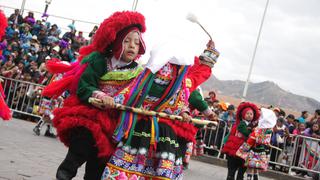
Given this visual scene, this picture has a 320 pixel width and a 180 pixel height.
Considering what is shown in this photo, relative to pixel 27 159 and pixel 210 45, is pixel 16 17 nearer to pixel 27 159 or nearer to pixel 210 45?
pixel 27 159

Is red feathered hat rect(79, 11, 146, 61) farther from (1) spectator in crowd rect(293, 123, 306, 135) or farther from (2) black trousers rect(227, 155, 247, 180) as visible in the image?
(1) spectator in crowd rect(293, 123, 306, 135)

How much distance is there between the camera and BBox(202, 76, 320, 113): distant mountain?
107938mm

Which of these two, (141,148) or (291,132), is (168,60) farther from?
(291,132)

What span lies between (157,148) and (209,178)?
5.93 m

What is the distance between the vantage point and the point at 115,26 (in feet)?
14.4

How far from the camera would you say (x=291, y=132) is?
13.5 m

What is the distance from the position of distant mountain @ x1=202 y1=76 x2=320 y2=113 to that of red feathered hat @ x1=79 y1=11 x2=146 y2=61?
98.5 m

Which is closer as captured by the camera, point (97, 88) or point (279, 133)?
point (97, 88)

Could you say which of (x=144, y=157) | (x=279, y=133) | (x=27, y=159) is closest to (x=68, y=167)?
(x=144, y=157)

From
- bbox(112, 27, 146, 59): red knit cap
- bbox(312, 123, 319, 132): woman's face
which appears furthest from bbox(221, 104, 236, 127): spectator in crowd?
bbox(112, 27, 146, 59): red knit cap

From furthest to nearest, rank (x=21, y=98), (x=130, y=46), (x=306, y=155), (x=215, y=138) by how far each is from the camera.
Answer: (x=21, y=98) → (x=215, y=138) → (x=306, y=155) → (x=130, y=46)

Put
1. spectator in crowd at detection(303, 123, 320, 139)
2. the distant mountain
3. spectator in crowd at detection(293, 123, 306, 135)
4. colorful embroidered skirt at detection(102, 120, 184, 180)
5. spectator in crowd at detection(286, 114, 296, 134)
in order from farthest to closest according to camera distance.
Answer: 1. the distant mountain
2. spectator in crowd at detection(286, 114, 296, 134)
3. spectator in crowd at detection(293, 123, 306, 135)
4. spectator in crowd at detection(303, 123, 320, 139)
5. colorful embroidered skirt at detection(102, 120, 184, 180)

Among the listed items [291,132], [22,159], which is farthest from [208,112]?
[291,132]

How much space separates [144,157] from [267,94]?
4816 inches
